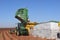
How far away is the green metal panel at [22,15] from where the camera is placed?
2438 cm

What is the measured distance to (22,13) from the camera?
24469mm

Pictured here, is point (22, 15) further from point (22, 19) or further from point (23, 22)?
point (23, 22)

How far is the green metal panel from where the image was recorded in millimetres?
24375

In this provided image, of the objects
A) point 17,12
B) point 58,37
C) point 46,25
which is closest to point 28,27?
point 17,12

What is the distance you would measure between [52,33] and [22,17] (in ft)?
25.2

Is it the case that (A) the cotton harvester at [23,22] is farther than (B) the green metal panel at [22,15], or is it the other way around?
(B) the green metal panel at [22,15]

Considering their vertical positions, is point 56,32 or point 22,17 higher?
point 22,17

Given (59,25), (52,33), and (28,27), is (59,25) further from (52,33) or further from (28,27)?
(28,27)

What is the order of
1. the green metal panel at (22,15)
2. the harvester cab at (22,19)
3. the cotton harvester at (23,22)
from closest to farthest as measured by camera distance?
the cotton harvester at (23,22) → the harvester cab at (22,19) → the green metal panel at (22,15)

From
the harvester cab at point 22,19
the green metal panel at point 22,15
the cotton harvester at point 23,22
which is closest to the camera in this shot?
the cotton harvester at point 23,22

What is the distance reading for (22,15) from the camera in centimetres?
2448

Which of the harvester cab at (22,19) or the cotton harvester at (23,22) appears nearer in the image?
the cotton harvester at (23,22)

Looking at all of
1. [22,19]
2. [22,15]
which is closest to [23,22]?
[22,19]

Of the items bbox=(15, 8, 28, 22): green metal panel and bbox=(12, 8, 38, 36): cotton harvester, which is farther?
bbox=(15, 8, 28, 22): green metal panel
